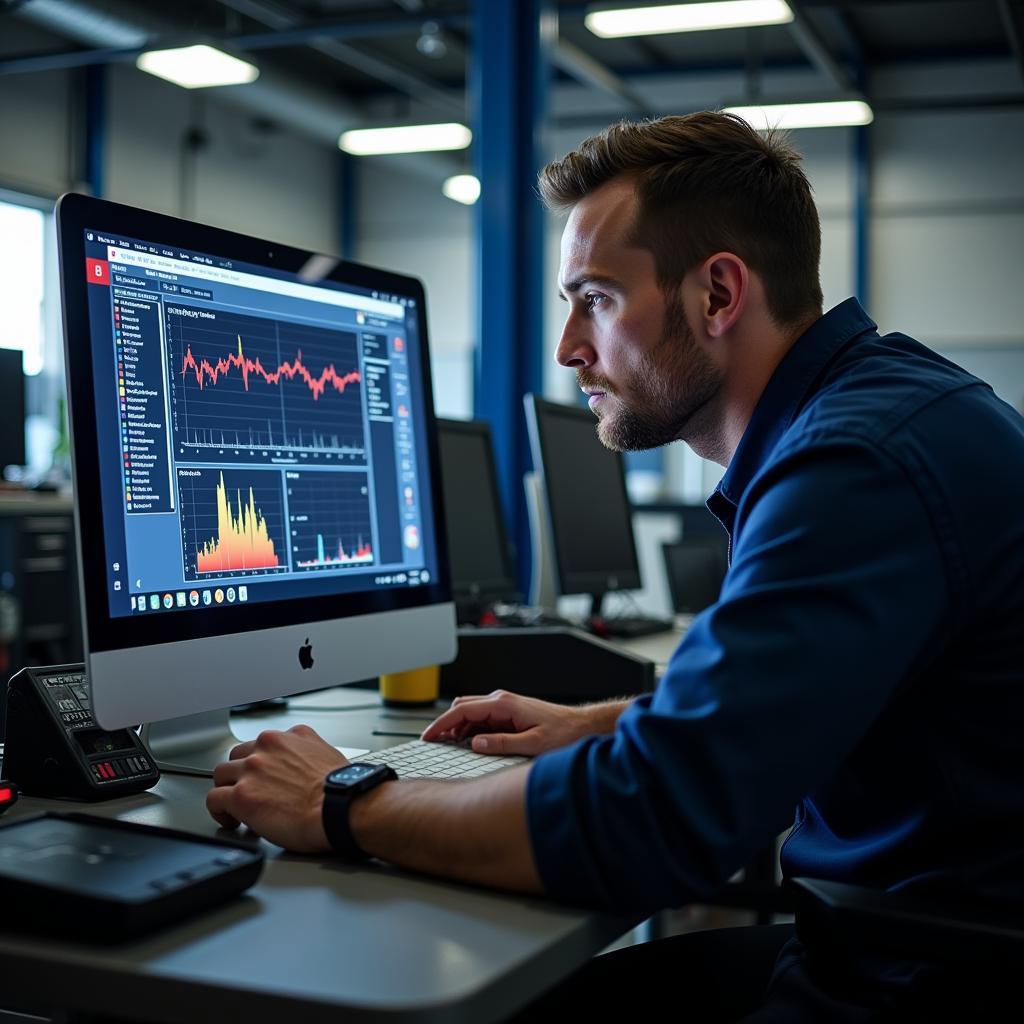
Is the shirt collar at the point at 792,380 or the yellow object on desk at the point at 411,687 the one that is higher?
the shirt collar at the point at 792,380

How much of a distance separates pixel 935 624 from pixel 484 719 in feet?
1.79

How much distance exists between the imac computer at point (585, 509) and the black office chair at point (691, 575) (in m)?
0.47

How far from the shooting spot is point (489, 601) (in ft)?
8.92

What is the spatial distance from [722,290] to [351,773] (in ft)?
1.97

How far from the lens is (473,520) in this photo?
100 inches

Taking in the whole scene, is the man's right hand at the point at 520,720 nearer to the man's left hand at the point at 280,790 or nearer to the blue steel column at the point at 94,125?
the man's left hand at the point at 280,790

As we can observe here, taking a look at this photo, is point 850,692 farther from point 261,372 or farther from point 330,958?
point 261,372

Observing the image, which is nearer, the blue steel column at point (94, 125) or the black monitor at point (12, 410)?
the black monitor at point (12, 410)

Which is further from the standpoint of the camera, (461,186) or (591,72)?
(461,186)

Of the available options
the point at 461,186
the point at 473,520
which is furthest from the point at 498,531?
the point at 461,186

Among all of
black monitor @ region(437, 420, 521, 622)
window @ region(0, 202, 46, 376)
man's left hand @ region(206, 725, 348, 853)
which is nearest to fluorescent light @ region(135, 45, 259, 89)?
window @ region(0, 202, 46, 376)

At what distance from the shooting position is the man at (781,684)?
0.84 m

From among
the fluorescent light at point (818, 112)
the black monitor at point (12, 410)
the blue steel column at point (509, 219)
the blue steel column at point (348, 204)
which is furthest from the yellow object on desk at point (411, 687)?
the blue steel column at point (348, 204)

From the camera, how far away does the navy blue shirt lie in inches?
33.0
